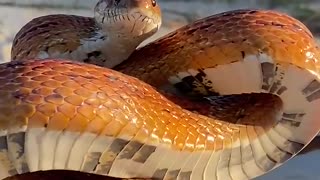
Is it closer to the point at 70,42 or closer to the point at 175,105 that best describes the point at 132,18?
the point at 70,42

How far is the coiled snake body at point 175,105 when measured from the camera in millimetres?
996

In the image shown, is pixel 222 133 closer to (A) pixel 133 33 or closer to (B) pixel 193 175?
(B) pixel 193 175

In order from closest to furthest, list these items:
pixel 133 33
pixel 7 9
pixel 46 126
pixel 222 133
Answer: pixel 46 126 < pixel 222 133 < pixel 133 33 < pixel 7 9

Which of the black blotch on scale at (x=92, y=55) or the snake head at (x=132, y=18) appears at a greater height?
the snake head at (x=132, y=18)

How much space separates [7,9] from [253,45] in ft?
16.1

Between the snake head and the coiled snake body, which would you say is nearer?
the coiled snake body

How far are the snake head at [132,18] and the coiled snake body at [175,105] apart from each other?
3 cm

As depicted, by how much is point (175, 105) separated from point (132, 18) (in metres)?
0.23

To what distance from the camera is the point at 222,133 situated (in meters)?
1.19

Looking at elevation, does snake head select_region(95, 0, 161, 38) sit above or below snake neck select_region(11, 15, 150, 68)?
above

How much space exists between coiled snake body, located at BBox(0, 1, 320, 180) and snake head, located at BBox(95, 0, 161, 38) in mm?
35

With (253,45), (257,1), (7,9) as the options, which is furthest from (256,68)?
(257,1)

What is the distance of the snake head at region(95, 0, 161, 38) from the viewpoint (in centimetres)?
133

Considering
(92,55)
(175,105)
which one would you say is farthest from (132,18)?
(175,105)
